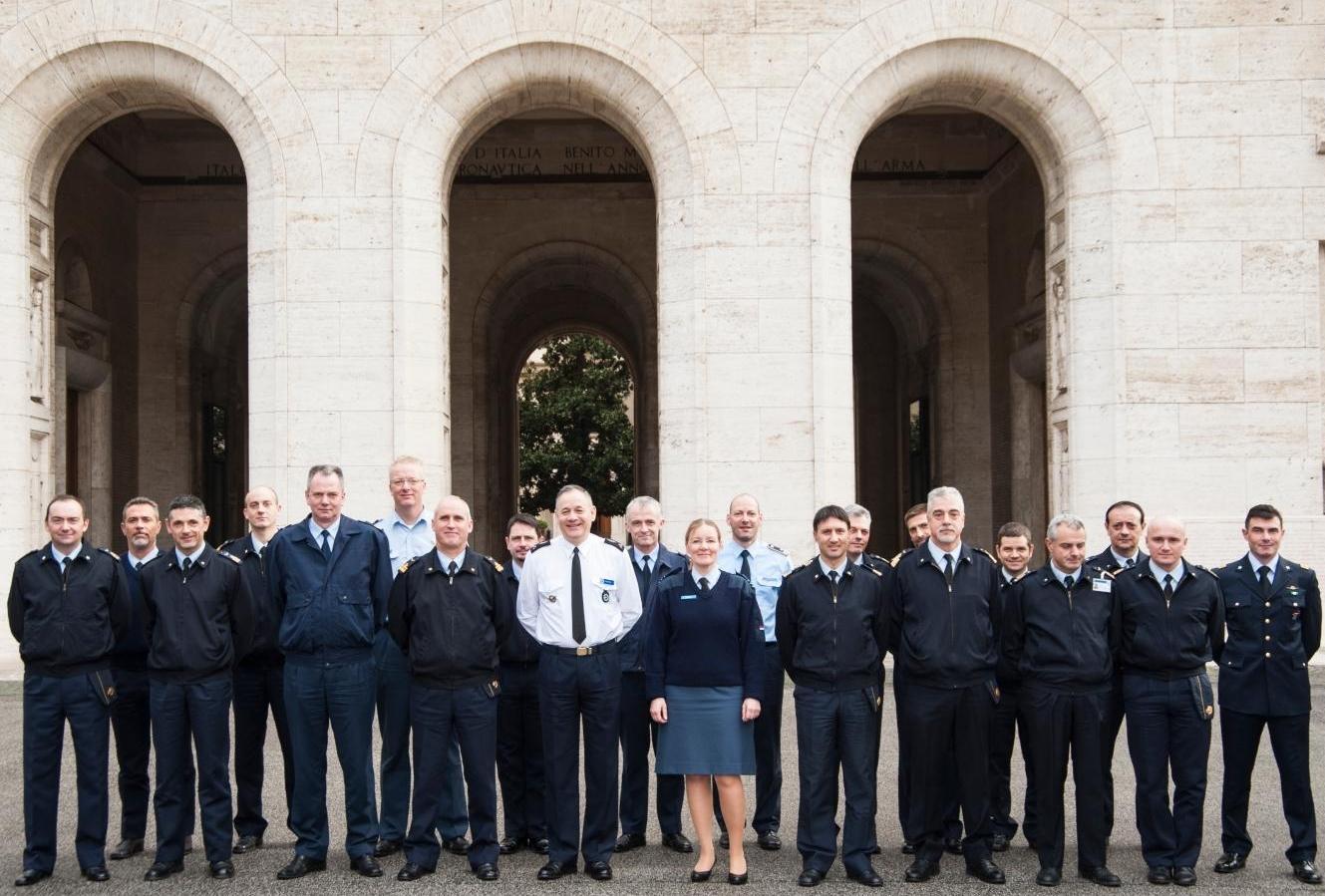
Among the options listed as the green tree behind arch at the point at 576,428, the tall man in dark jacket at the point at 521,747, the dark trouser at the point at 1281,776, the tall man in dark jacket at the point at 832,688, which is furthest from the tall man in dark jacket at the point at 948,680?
the green tree behind arch at the point at 576,428

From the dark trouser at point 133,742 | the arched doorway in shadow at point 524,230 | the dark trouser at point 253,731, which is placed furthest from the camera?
the arched doorway in shadow at point 524,230

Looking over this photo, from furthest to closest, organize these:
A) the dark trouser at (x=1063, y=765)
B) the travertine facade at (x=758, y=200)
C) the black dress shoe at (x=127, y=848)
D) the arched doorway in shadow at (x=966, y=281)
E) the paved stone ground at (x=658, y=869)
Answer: the arched doorway in shadow at (x=966, y=281), the travertine facade at (x=758, y=200), the black dress shoe at (x=127, y=848), the dark trouser at (x=1063, y=765), the paved stone ground at (x=658, y=869)

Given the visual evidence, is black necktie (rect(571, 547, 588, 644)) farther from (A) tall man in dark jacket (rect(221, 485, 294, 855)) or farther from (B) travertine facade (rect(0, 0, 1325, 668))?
(B) travertine facade (rect(0, 0, 1325, 668))

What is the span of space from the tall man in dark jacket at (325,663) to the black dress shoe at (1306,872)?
465 cm

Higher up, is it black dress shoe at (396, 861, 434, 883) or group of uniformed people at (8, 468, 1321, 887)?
group of uniformed people at (8, 468, 1321, 887)

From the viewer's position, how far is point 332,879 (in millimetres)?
6664

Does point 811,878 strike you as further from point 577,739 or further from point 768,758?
point 577,739

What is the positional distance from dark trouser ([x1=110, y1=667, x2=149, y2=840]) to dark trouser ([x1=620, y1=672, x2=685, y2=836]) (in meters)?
2.59

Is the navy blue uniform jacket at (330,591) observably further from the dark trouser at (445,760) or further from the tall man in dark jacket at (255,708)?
the dark trouser at (445,760)

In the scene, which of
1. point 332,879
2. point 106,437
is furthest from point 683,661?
point 106,437

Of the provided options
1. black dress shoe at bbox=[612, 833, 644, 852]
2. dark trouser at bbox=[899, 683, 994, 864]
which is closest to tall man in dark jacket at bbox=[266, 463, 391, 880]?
black dress shoe at bbox=[612, 833, 644, 852]

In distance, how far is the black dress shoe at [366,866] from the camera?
6740 mm

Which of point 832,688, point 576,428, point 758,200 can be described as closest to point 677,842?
point 832,688

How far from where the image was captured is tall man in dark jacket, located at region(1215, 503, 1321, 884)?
6.84 m
